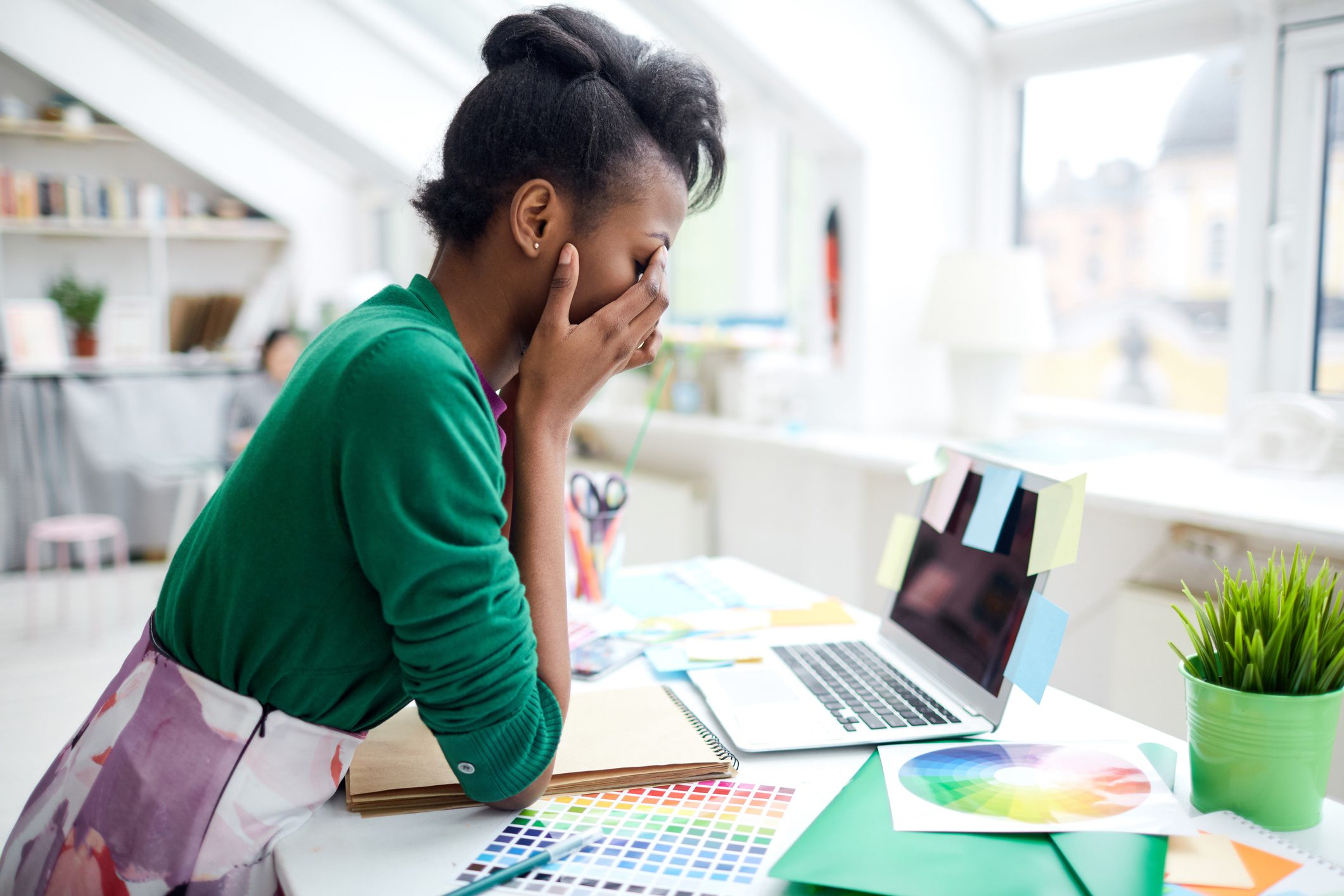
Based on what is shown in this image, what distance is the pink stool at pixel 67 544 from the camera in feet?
12.5

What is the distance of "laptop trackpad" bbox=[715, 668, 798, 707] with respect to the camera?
1.09 meters

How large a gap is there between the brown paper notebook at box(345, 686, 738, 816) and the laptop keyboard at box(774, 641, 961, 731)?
153mm

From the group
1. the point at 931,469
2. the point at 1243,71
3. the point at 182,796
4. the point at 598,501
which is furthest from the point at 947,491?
the point at 1243,71

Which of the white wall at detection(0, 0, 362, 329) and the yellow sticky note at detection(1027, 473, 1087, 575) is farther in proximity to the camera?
the white wall at detection(0, 0, 362, 329)

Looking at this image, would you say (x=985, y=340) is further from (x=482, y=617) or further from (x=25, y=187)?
(x=25, y=187)

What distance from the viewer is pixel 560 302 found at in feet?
3.04

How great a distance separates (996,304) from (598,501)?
132 cm

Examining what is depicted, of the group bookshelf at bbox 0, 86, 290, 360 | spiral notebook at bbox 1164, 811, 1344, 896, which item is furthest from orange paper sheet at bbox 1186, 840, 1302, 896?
bookshelf at bbox 0, 86, 290, 360

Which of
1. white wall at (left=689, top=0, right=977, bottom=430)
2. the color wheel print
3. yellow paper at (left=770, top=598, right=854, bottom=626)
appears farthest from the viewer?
white wall at (left=689, top=0, right=977, bottom=430)

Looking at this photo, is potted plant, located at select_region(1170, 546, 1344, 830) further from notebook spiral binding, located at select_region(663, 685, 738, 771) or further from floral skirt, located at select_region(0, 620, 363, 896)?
floral skirt, located at select_region(0, 620, 363, 896)

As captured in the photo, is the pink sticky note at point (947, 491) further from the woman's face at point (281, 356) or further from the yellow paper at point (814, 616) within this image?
the woman's face at point (281, 356)

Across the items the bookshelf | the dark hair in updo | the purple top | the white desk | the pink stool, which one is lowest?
the pink stool

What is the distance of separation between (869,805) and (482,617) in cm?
37

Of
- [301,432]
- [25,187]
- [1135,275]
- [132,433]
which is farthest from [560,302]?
[25,187]
